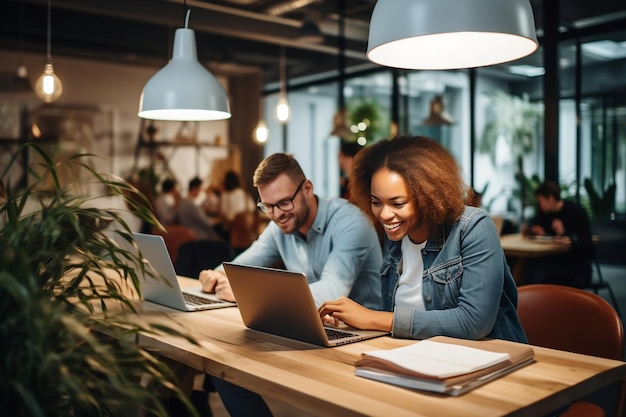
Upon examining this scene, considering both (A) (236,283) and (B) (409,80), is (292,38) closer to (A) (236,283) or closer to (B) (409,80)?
(B) (409,80)

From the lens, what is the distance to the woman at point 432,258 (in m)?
1.85

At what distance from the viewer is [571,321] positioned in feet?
6.83

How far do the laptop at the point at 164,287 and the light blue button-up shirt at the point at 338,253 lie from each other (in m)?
0.40

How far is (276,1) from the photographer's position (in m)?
6.83

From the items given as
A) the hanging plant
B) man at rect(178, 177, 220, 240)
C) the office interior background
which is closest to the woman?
the office interior background

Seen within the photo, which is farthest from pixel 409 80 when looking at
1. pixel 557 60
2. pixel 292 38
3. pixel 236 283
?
pixel 236 283

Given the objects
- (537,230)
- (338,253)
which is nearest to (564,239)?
(537,230)

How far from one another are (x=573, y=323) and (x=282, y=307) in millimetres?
980

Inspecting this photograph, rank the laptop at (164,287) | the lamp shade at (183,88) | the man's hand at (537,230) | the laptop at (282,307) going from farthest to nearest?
the man's hand at (537,230) → the lamp shade at (183,88) → the laptop at (164,287) → the laptop at (282,307)

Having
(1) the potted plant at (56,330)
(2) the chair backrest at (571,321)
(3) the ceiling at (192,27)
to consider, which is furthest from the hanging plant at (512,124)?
(1) the potted plant at (56,330)

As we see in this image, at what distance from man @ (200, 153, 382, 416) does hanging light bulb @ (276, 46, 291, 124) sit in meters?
4.35

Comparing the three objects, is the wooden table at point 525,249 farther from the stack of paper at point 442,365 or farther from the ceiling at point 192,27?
the stack of paper at point 442,365

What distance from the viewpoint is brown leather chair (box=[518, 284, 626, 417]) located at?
196 cm

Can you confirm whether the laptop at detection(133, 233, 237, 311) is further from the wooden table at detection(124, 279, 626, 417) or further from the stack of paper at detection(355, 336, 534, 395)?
the stack of paper at detection(355, 336, 534, 395)
